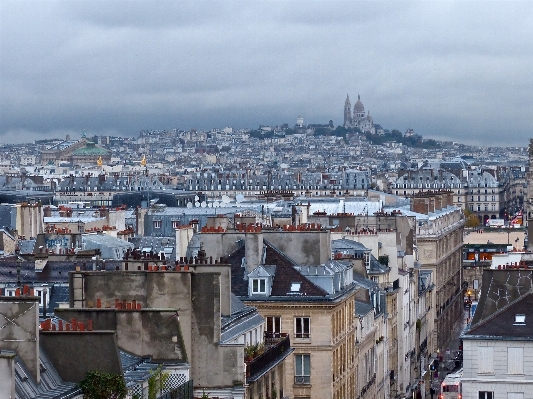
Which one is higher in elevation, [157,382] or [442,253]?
[157,382]

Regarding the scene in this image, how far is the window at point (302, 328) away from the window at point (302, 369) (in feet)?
1.72

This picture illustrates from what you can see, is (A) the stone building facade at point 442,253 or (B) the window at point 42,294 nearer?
(B) the window at point 42,294

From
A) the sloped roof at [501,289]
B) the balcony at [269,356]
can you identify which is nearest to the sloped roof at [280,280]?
the balcony at [269,356]

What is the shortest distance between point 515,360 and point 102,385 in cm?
1791

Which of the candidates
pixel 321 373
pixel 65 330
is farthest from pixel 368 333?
pixel 65 330

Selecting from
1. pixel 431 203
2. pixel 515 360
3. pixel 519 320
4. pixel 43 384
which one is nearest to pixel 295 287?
pixel 519 320

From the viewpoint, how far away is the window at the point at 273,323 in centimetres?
4022

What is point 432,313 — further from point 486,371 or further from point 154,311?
point 154,311

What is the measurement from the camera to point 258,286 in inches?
1594

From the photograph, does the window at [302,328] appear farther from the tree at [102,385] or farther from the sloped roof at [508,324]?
the tree at [102,385]

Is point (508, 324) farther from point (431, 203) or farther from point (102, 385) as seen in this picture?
point (431, 203)

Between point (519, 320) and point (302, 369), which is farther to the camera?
point (302, 369)

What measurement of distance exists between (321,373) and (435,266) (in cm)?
4255

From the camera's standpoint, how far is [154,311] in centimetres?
2644
